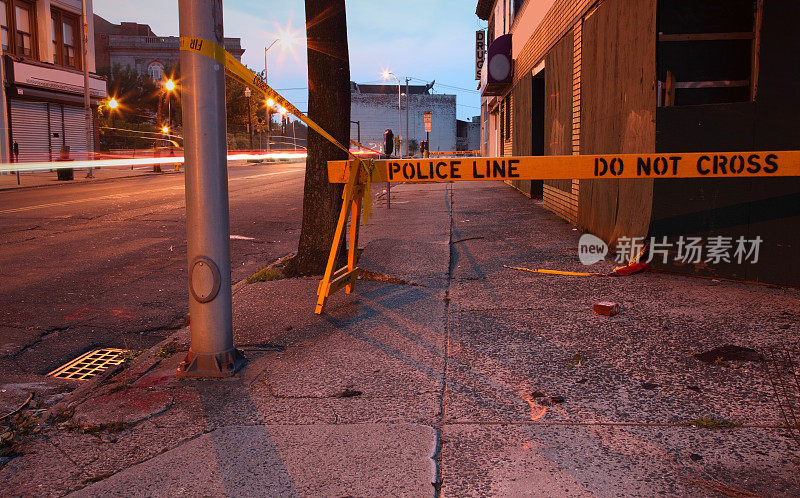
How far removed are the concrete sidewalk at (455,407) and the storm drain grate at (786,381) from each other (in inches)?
2.4

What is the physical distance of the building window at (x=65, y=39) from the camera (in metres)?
35.8

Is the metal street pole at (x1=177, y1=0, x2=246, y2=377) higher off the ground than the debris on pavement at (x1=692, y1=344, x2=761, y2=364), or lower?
higher

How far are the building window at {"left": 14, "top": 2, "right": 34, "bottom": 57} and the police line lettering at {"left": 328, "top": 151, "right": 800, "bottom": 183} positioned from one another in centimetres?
3425

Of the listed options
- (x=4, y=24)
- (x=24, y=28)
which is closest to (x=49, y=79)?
(x=24, y=28)

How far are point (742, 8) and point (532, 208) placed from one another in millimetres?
7122

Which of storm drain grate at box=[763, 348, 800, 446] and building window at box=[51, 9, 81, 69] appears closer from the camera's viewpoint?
storm drain grate at box=[763, 348, 800, 446]

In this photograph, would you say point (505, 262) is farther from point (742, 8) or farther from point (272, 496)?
point (272, 496)

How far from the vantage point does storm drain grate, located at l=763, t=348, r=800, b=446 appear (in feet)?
11.0

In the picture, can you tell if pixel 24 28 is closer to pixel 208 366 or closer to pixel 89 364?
pixel 89 364

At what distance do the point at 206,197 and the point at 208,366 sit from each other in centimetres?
103

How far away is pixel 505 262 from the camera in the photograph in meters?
7.64

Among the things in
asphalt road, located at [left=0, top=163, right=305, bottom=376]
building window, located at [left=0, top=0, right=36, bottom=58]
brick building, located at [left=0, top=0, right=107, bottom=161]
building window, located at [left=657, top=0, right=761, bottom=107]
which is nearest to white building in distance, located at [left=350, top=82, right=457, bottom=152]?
brick building, located at [left=0, top=0, right=107, bottom=161]

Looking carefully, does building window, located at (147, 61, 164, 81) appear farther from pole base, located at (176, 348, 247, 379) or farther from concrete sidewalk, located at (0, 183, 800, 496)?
pole base, located at (176, 348, 247, 379)

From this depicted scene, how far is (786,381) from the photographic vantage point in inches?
151
